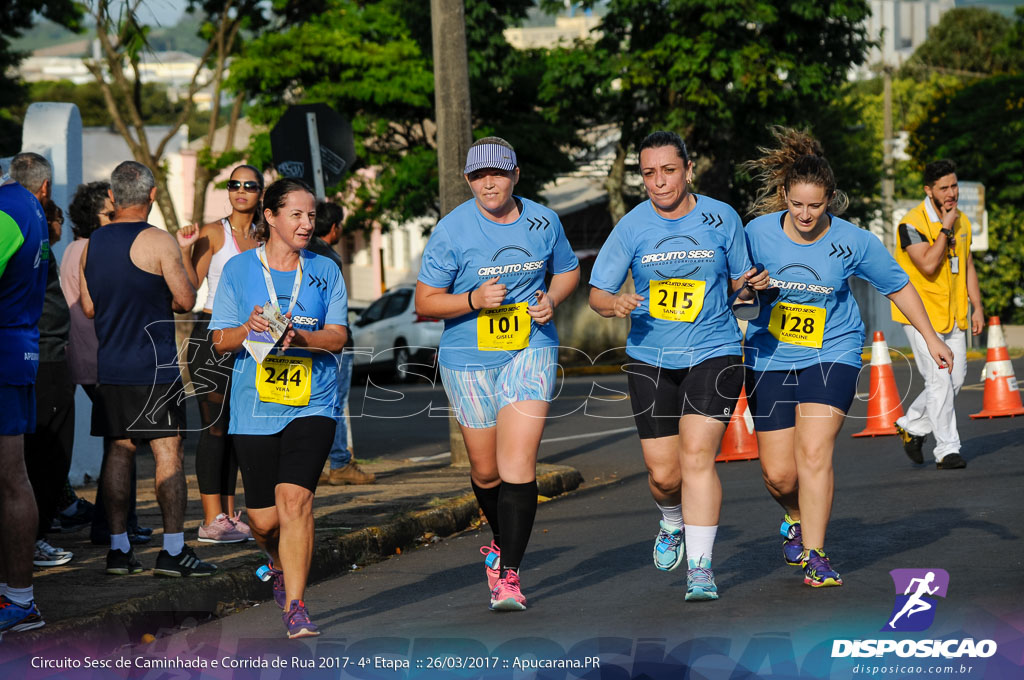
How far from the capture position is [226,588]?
6.82m

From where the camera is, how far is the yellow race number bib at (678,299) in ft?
20.9

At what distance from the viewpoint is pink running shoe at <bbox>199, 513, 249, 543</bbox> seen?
794 centimetres

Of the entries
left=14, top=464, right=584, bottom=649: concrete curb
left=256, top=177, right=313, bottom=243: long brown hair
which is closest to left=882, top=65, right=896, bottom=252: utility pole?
left=14, top=464, right=584, bottom=649: concrete curb

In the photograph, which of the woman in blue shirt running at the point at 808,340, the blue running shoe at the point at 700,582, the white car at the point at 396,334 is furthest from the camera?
the white car at the point at 396,334

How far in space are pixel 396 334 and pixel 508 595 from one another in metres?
20.5

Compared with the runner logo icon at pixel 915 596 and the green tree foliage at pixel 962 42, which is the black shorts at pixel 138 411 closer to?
the runner logo icon at pixel 915 596

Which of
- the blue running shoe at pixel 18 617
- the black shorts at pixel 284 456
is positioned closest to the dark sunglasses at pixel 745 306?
the black shorts at pixel 284 456

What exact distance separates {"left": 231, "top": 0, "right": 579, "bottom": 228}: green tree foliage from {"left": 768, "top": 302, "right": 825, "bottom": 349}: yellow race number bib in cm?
2190

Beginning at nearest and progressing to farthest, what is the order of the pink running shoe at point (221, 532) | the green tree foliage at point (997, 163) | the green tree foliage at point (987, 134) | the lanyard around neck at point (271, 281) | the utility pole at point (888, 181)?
the lanyard around neck at point (271, 281) < the pink running shoe at point (221, 532) < the utility pole at point (888, 181) < the green tree foliage at point (997, 163) < the green tree foliage at point (987, 134)

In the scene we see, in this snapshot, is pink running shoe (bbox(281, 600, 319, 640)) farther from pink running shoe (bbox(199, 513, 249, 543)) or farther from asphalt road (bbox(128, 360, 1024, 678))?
pink running shoe (bbox(199, 513, 249, 543))

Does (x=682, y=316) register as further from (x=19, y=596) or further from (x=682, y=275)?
(x=19, y=596)

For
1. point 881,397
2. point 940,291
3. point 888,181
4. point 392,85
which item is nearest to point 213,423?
point 940,291

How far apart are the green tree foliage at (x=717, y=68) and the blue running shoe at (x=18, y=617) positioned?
22472 mm

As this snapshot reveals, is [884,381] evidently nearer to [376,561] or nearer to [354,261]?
[376,561]
